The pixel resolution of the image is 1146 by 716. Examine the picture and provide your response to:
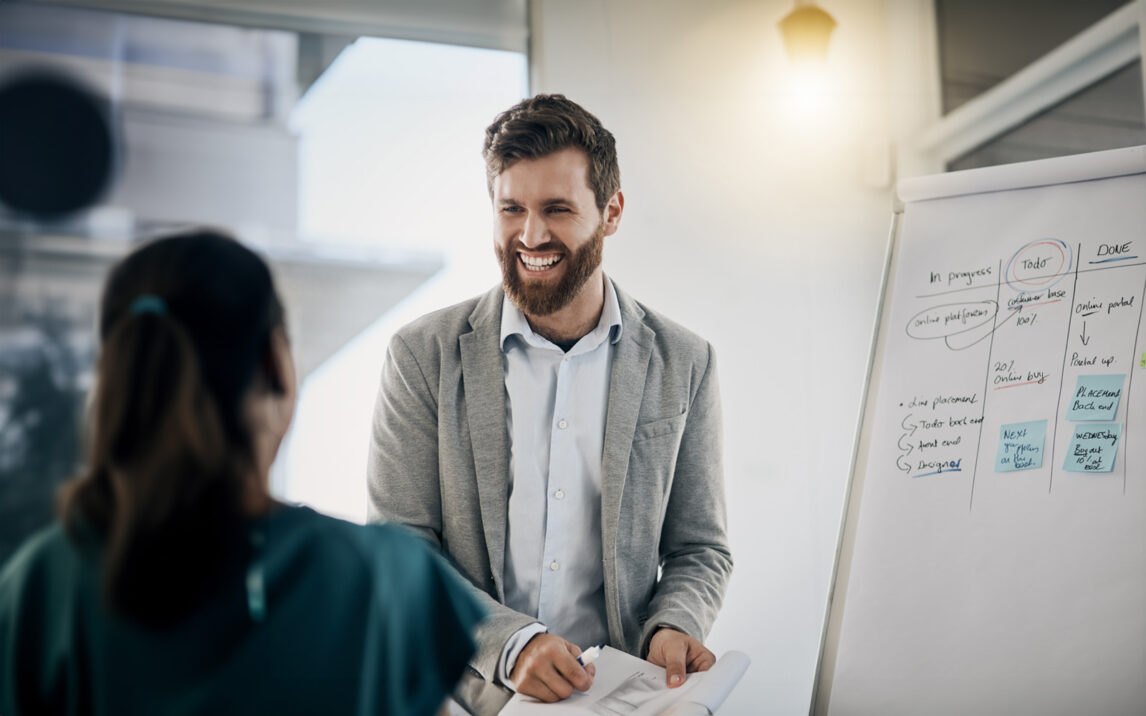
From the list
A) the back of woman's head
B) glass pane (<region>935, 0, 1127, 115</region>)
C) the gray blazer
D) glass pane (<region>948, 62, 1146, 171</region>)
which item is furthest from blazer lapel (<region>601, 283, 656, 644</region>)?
glass pane (<region>935, 0, 1127, 115</region>)

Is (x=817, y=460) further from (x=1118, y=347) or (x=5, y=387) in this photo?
(x=5, y=387)

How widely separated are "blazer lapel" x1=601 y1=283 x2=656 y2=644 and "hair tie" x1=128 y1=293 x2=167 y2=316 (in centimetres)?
106

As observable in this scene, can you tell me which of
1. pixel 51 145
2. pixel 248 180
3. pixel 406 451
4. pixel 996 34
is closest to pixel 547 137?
pixel 406 451

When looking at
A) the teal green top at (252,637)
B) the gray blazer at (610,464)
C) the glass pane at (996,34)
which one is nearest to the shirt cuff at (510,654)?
the gray blazer at (610,464)

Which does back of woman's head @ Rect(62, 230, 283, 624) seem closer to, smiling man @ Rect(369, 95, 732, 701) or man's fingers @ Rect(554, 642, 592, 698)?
man's fingers @ Rect(554, 642, 592, 698)

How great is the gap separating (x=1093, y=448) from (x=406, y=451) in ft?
4.29

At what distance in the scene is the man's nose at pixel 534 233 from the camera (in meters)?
1.75

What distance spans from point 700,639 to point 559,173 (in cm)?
98

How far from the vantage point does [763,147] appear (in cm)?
269

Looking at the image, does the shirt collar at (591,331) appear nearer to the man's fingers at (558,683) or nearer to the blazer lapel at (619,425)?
the blazer lapel at (619,425)

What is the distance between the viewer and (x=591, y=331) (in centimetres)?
183

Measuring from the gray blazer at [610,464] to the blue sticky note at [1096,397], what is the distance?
0.70 m

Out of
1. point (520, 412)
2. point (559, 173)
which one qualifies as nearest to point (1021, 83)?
point (559, 173)

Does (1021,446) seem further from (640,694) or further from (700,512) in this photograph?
(640,694)
